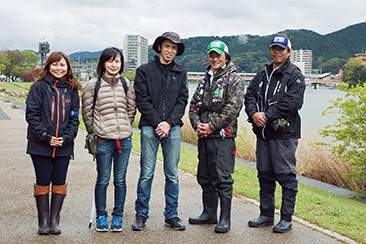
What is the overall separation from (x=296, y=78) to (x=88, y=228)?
9.32 feet

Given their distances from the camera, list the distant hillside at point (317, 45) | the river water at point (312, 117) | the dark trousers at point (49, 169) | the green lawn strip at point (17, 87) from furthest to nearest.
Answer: the distant hillside at point (317, 45) → the green lawn strip at point (17, 87) → the river water at point (312, 117) → the dark trousers at point (49, 169)

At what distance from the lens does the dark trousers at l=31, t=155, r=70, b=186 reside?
390 centimetres

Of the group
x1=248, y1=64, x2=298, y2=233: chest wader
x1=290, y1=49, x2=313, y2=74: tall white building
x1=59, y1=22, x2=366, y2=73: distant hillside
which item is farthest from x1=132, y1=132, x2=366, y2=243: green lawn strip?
x1=59, y1=22, x2=366, y2=73: distant hillside

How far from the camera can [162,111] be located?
4188 mm

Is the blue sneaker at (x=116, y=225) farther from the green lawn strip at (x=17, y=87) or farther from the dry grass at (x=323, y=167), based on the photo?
the green lawn strip at (x=17, y=87)

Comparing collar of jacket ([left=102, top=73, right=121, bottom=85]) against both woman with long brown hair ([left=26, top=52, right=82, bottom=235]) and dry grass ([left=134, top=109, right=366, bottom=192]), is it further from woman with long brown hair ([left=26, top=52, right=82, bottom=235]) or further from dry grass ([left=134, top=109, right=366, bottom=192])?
dry grass ([left=134, top=109, right=366, bottom=192])

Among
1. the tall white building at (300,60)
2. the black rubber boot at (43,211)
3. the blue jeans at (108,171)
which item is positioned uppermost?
the tall white building at (300,60)

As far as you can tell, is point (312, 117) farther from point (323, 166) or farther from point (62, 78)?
point (62, 78)

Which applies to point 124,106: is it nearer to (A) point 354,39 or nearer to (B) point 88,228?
(B) point 88,228

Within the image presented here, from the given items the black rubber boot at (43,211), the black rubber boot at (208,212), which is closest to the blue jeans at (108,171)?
the black rubber boot at (43,211)

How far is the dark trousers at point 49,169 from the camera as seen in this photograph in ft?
12.8

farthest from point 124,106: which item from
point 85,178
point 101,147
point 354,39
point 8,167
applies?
point 354,39

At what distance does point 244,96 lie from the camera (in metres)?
4.47

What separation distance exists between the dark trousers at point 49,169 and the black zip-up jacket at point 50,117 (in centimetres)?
9
